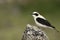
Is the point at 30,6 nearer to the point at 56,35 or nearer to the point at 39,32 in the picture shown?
the point at 56,35

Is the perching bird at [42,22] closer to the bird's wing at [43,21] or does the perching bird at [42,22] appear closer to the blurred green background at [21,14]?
the bird's wing at [43,21]

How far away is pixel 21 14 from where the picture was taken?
29047 mm

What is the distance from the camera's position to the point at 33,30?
11508 mm

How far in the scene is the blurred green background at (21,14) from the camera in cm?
2251

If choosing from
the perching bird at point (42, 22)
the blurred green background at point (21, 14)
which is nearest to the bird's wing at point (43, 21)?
the perching bird at point (42, 22)

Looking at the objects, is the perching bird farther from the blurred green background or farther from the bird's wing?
the blurred green background

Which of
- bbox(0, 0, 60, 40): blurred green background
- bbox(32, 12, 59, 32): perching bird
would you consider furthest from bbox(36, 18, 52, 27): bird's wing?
bbox(0, 0, 60, 40): blurred green background

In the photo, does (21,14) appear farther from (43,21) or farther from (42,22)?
(43,21)

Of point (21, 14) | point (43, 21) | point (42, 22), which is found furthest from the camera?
point (21, 14)

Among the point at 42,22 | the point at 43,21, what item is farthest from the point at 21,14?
the point at 43,21

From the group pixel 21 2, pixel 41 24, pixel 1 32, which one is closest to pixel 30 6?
pixel 21 2

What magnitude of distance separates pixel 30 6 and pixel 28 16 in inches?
162

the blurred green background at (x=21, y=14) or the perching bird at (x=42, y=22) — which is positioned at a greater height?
the blurred green background at (x=21, y=14)

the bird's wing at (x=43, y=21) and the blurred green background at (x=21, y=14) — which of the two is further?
the blurred green background at (x=21, y=14)
